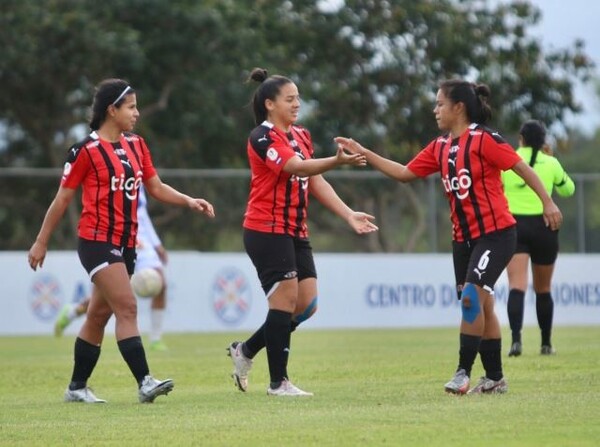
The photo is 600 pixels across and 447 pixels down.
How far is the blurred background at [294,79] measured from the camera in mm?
26641

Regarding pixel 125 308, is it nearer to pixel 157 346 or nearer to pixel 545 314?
pixel 545 314

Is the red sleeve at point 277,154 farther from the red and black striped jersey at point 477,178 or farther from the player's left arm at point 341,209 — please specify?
the red and black striped jersey at point 477,178

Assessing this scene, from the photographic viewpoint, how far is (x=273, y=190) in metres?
10.0

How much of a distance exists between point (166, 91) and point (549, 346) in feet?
69.5

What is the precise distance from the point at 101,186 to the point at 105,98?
603mm

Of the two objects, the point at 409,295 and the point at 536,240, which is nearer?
the point at 536,240

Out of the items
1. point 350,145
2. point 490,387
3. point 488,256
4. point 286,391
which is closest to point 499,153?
point 488,256

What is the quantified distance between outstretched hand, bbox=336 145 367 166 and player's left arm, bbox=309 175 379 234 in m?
0.36

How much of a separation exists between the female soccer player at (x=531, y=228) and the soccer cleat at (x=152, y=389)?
17.3 ft

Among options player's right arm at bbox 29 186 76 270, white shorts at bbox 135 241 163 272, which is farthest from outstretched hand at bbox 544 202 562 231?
white shorts at bbox 135 241 163 272

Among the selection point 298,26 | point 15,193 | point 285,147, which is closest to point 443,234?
point 15,193

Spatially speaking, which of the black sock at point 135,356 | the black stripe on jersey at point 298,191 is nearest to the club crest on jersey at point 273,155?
the black stripe on jersey at point 298,191

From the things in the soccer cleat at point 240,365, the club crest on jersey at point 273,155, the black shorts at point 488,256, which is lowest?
the soccer cleat at point 240,365

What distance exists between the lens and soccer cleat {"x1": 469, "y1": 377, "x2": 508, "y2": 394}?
995 centimetres
